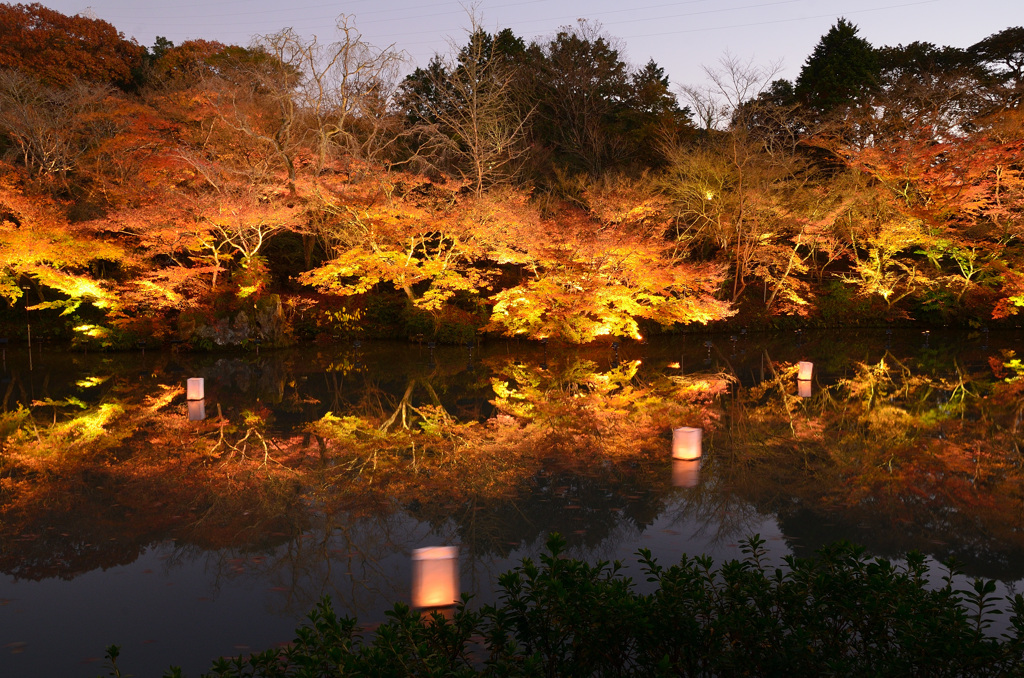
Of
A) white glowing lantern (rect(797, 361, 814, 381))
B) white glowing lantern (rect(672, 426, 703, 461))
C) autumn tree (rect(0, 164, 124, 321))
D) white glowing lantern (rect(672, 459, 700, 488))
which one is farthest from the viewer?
autumn tree (rect(0, 164, 124, 321))

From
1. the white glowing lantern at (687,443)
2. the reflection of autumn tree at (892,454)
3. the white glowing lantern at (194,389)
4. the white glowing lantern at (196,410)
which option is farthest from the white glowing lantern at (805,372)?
the white glowing lantern at (194,389)

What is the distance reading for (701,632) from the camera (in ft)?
9.59

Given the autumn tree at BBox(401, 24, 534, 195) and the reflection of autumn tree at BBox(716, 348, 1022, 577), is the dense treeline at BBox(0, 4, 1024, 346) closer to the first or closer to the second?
the autumn tree at BBox(401, 24, 534, 195)

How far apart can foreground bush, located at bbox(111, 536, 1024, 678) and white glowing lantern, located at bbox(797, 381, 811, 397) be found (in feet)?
27.0

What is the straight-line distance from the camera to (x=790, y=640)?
2.70 metres

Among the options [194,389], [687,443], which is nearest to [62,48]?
[194,389]

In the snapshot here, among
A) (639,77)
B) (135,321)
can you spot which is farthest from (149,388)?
(639,77)

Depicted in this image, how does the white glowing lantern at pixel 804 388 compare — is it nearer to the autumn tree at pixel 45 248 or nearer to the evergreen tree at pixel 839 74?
the autumn tree at pixel 45 248

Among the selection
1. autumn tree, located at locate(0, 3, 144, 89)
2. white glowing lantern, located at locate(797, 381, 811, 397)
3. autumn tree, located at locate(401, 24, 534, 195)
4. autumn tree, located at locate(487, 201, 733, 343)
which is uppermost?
autumn tree, located at locate(0, 3, 144, 89)

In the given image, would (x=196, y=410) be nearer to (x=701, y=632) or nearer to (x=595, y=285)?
(x=701, y=632)

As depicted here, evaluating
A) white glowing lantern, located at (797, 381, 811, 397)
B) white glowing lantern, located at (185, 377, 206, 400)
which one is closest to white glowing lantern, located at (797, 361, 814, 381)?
white glowing lantern, located at (797, 381, 811, 397)

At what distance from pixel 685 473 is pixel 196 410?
6609 mm

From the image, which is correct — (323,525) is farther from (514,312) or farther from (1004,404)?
(514,312)

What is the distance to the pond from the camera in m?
4.36
